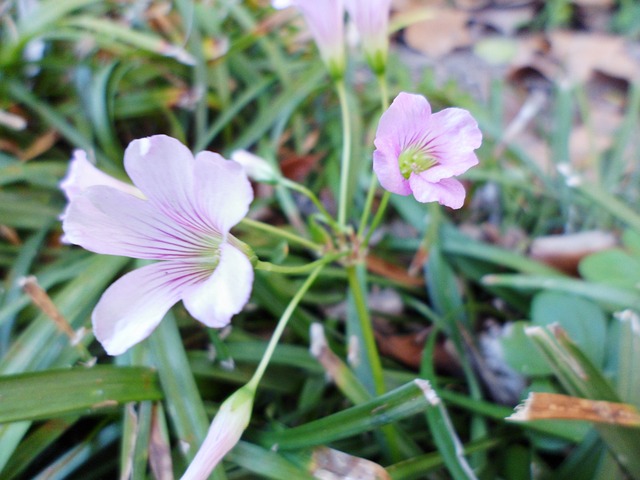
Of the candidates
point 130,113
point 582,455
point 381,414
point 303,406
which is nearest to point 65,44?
point 130,113

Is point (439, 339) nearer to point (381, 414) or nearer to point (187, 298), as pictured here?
point (381, 414)

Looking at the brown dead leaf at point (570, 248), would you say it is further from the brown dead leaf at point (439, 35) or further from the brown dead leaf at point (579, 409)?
the brown dead leaf at point (439, 35)

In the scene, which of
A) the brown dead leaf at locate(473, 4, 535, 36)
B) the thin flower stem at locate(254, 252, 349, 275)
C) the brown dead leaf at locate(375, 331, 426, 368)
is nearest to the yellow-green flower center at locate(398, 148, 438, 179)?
the thin flower stem at locate(254, 252, 349, 275)

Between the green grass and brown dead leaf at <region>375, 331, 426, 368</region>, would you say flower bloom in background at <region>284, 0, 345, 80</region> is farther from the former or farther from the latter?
brown dead leaf at <region>375, 331, 426, 368</region>

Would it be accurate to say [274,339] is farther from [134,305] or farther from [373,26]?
[373,26]

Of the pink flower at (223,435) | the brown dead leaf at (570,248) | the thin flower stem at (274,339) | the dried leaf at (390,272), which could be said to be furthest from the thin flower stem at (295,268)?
the brown dead leaf at (570,248)

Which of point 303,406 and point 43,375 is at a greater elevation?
point 43,375
